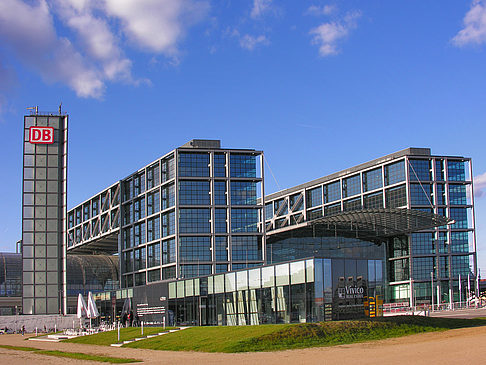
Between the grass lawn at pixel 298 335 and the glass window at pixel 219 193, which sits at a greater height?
the glass window at pixel 219 193

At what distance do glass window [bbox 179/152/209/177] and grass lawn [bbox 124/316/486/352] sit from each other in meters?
69.7

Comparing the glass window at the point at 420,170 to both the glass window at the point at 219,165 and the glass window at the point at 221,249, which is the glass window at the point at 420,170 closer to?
the glass window at the point at 219,165

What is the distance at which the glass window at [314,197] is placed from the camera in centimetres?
16038

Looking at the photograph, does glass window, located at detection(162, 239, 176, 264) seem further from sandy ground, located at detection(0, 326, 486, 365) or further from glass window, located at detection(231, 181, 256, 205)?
sandy ground, located at detection(0, 326, 486, 365)

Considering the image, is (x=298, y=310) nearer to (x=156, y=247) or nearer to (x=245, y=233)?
(x=245, y=233)

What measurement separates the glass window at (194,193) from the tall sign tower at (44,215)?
84.0ft

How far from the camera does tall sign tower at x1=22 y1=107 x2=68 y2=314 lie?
124 meters

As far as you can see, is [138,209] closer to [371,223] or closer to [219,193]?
[219,193]

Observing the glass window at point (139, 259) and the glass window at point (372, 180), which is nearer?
the glass window at point (139, 259)

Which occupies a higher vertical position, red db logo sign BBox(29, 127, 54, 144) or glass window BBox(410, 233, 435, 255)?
red db logo sign BBox(29, 127, 54, 144)

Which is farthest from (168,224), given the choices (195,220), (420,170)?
(420,170)

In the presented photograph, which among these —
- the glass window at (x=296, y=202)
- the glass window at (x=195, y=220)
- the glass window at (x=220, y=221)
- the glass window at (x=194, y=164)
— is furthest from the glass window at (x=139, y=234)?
the glass window at (x=296, y=202)

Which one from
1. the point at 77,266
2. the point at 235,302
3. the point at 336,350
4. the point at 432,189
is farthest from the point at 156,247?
the point at 336,350

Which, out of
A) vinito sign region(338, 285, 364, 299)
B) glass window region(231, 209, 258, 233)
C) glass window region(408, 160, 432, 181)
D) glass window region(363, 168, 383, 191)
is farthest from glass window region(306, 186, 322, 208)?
vinito sign region(338, 285, 364, 299)
